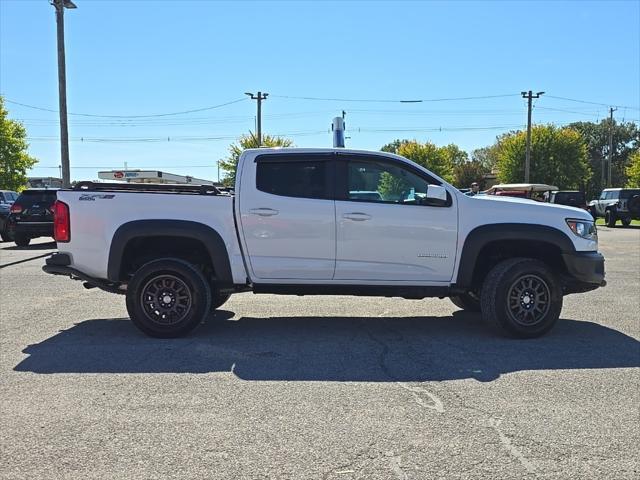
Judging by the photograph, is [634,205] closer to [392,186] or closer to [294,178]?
[392,186]

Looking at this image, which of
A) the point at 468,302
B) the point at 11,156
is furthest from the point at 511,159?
the point at 468,302

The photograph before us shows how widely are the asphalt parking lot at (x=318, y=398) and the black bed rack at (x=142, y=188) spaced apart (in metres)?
1.60

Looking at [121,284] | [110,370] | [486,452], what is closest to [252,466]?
[486,452]

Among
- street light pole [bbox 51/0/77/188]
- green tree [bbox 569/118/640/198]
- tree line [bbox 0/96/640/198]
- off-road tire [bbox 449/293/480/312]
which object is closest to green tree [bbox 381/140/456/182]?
tree line [bbox 0/96/640/198]

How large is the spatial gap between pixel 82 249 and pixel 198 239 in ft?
4.17

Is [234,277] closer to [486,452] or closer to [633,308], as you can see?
[486,452]

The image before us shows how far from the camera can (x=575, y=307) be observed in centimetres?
832

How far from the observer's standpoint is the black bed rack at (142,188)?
253 inches

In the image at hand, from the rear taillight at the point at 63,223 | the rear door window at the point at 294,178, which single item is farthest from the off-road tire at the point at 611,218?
the rear taillight at the point at 63,223

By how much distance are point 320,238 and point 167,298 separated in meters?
1.77

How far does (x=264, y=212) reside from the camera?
20.5 ft

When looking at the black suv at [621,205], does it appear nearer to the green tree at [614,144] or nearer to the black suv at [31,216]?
the black suv at [31,216]

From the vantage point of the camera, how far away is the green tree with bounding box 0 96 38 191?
43.5m

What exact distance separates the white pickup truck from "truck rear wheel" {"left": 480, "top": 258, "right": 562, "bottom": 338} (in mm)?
11
